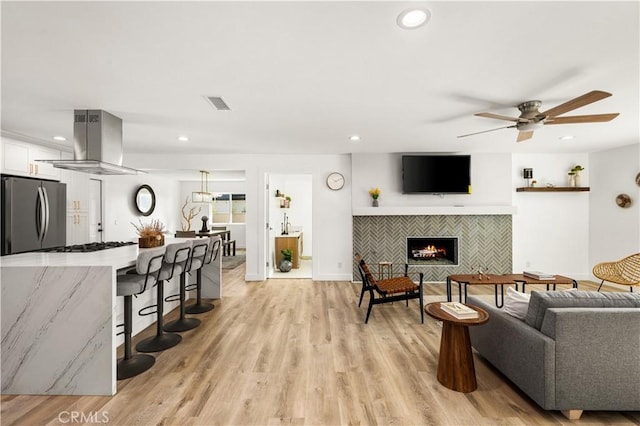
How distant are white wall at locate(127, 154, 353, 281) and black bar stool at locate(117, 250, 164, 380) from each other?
10.0 feet

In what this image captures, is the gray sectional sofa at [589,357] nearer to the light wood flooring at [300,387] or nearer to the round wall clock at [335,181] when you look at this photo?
the light wood flooring at [300,387]

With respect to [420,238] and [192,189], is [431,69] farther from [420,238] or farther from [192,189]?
[192,189]

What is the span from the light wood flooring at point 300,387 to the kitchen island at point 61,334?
0.12 m

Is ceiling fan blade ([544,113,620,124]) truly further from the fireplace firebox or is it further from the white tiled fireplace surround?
the fireplace firebox

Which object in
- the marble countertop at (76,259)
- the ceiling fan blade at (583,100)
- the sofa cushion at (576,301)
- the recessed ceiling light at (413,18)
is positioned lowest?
the sofa cushion at (576,301)

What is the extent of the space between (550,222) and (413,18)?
5.98 metres

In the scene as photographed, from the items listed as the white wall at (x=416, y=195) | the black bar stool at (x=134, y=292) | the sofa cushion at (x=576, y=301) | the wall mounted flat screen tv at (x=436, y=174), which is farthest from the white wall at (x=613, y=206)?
the black bar stool at (x=134, y=292)

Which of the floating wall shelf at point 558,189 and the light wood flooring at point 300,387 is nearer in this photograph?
the light wood flooring at point 300,387

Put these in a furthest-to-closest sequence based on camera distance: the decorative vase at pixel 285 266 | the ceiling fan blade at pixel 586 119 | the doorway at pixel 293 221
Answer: the doorway at pixel 293 221, the decorative vase at pixel 285 266, the ceiling fan blade at pixel 586 119

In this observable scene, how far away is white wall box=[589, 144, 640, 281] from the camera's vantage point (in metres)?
4.94

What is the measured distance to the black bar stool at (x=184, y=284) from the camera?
3.37 m

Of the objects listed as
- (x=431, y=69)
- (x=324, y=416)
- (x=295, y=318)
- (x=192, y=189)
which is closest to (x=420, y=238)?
(x=295, y=318)

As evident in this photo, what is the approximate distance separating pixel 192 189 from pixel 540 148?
9.53m

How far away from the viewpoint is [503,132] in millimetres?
4141
